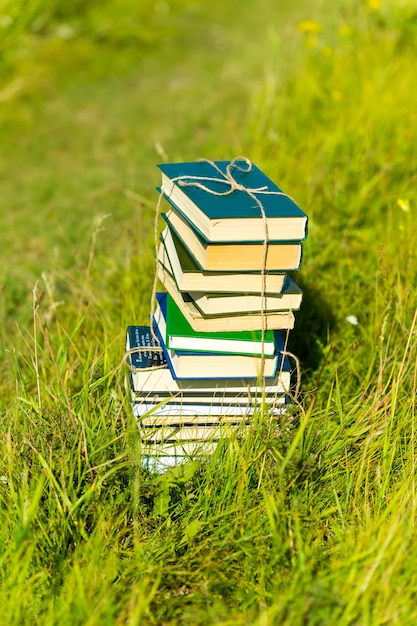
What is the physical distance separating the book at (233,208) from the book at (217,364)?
0.39 metres

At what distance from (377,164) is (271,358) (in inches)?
91.5

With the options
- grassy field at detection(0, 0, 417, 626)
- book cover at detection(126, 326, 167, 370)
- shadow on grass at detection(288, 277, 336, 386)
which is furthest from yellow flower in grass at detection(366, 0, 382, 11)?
book cover at detection(126, 326, 167, 370)

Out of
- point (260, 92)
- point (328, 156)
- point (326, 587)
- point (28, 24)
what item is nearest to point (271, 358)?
point (326, 587)

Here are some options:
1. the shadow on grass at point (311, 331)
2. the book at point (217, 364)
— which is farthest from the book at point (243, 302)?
the shadow on grass at point (311, 331)

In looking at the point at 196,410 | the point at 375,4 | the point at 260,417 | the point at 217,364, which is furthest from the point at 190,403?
the point at 375,4

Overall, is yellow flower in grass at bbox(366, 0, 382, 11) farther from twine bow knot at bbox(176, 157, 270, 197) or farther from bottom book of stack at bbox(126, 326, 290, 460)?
A: bottom book of stack at bbox(126, 326, 290, 460)

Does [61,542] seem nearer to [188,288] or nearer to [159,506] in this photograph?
[159,506]

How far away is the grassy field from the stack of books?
12 centimetres

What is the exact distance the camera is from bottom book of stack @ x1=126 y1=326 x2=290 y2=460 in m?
2.37

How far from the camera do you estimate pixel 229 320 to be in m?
2.36

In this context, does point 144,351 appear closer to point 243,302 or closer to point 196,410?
point 196,410

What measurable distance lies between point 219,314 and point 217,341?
0.08 m

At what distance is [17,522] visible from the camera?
2.09 meters

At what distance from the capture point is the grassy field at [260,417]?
6.44 ft
